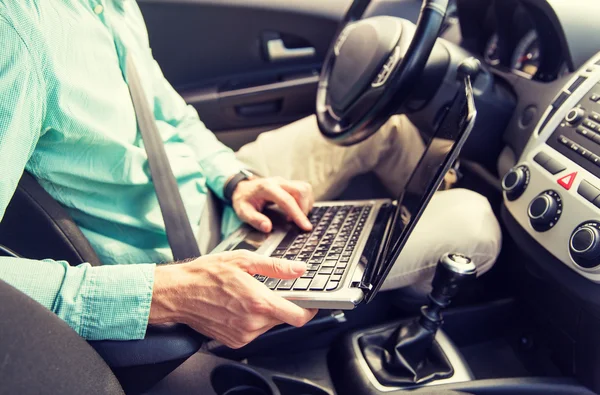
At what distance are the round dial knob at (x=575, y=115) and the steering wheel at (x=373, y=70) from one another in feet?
0.70

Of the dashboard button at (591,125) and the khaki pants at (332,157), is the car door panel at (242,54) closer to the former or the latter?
the khaki pants at (332,157)

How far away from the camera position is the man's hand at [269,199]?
792 millimetres

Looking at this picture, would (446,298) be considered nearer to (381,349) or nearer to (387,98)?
(381,349)

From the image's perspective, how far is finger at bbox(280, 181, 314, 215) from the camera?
2.68ft

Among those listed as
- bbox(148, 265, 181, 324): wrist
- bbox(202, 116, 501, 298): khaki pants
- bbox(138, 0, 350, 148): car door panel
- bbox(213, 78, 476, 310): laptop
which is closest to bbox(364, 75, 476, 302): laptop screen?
bbox(213, 78, 476, 310): laptop

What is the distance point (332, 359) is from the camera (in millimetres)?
800

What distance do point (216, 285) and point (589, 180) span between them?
0.47 m

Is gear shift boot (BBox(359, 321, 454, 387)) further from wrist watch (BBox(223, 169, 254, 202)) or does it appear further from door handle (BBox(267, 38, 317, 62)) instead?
door handle (BBox(267, 38, 317, 62))

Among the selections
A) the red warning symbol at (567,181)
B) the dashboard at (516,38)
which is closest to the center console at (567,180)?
the red warning symbol at (567,181)

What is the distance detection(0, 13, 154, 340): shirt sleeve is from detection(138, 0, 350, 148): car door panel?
30.7 inches

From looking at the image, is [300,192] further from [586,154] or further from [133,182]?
[586,154]

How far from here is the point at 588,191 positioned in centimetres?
63

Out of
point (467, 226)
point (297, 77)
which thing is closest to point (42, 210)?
point (467, 226)

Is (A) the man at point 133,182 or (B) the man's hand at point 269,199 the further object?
(B) the man's hand at point 269,199
